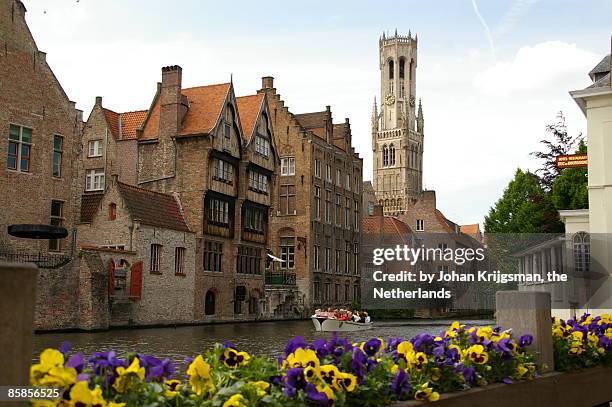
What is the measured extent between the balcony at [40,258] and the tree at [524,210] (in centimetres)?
2964

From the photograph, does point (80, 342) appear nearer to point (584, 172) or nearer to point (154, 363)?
point (154, 363)

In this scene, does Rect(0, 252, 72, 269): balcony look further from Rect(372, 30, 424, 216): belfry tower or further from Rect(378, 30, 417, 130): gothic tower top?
Rect(378, 30, 417, 130): gothic tower top

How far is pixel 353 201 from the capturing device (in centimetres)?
6756

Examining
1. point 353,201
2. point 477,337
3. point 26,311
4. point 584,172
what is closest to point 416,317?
point 353,201

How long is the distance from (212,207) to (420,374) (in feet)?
127

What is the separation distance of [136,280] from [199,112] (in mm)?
13151

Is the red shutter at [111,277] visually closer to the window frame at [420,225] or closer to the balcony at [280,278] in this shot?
the balcony at [280,278]

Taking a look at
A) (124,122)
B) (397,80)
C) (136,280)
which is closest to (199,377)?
(136,280)

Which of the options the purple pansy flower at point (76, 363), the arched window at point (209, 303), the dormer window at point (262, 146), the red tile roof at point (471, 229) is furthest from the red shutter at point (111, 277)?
the red tile roof at point (471, 229)

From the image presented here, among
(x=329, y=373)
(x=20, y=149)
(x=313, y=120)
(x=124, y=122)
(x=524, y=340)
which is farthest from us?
(x=313, y=120)

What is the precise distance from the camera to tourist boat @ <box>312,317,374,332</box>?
3850 cm

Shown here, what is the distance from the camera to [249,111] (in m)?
51.0

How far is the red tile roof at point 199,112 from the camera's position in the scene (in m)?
43.7

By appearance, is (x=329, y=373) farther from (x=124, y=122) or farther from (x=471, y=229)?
(x=471, y=229)
